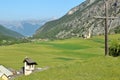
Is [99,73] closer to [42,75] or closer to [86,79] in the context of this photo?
[86,79]

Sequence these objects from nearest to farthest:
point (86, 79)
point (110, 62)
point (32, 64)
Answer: point (86, 79) → point (110, 62) → point (32, 64)

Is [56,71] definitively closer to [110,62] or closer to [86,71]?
[86,71]

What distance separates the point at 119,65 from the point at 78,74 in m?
3.96

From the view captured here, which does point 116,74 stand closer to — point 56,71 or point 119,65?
point 119,65

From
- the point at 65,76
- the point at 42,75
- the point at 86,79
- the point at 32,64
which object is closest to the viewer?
the point at 86,79

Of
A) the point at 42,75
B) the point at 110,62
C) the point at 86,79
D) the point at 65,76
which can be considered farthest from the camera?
the point at 110,62

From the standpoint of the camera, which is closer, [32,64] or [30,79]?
[30,79]

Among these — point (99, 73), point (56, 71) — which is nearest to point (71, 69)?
point (56, 71)

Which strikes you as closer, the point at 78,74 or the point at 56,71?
the point at 78,74

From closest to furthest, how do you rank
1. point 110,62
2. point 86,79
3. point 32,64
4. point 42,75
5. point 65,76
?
1. point 86,79
2. point 65,76
3. point 42,75
4. point 110,62
5. point 32,64

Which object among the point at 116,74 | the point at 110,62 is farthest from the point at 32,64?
the point at 116,74

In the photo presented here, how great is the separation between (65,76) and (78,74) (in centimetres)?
105

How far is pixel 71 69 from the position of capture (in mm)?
31031

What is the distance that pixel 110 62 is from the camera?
32375mm
